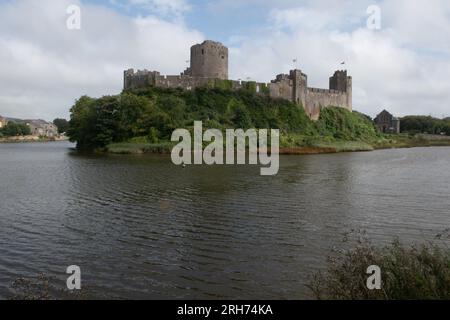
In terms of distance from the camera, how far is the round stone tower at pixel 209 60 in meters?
65.3

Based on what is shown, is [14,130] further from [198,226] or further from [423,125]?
[198,226]

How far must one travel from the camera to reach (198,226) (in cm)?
1349

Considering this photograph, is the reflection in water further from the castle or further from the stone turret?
the stone turret

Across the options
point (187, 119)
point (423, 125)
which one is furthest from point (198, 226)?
point (423, 125)

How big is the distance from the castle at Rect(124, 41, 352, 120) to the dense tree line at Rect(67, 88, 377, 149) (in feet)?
4.44

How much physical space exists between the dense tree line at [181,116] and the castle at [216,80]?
1355 mm

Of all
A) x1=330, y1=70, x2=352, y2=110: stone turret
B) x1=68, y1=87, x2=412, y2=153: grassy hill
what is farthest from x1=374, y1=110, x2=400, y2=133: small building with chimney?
x1=68, y1=87, x2=412, y2=153: grassy hill

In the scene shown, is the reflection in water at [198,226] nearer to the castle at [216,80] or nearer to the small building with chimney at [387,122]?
the castle at [216,80]

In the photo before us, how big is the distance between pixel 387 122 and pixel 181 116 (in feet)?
275

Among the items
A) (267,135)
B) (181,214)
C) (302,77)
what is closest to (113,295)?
(181,214)
